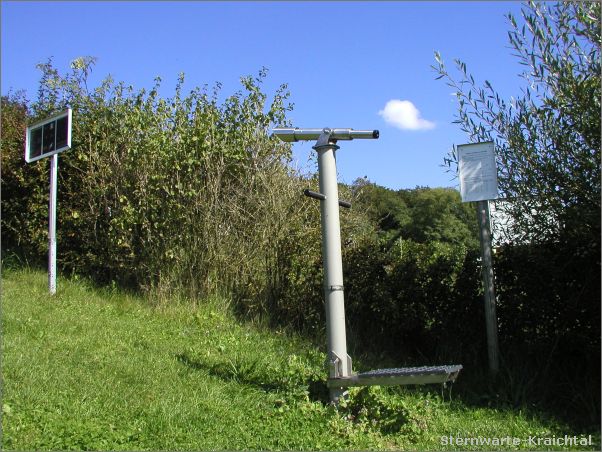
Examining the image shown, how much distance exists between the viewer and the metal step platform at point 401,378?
4238mm

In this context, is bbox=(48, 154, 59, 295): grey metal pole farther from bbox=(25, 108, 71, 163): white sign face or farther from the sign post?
the sign post

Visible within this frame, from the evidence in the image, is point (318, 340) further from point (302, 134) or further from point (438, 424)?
point (302, 134)

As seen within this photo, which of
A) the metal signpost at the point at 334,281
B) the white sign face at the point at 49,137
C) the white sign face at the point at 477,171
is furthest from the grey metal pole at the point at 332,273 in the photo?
the white sign face at the point at 49,137

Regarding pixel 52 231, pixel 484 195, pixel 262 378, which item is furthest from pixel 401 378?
pixel 52 231

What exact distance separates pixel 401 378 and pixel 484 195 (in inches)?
75.9

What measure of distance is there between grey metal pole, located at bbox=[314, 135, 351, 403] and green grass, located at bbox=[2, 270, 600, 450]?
0.30 metres

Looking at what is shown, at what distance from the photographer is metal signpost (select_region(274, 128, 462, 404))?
14.8 ft

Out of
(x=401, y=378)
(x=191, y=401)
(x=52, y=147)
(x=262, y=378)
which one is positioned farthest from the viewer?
(x=52, y=147)

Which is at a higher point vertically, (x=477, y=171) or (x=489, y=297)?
(x=477, y=171)

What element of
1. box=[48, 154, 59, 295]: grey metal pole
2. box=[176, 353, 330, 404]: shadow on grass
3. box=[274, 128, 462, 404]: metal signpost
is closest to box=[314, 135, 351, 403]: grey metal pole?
box=[274, 128, 462, 404]: metal signpost

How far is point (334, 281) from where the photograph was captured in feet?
15.5

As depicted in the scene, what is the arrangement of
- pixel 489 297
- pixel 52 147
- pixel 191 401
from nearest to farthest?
pixel 191 401
pixel 489 297
pixel 52 147

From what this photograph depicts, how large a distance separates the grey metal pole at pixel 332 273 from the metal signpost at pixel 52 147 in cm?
382

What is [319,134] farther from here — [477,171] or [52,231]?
[52,231]
